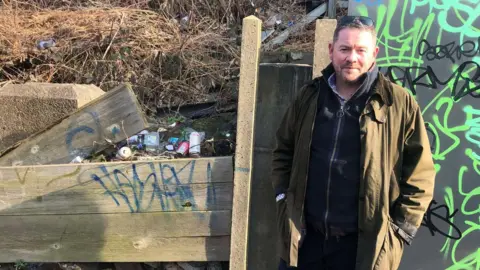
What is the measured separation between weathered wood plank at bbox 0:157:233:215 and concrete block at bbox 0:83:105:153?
0.44 meters

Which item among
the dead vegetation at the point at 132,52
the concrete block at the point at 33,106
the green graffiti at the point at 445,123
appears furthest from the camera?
the dead vegetation at the point at 132,52

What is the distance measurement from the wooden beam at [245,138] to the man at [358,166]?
901 mm

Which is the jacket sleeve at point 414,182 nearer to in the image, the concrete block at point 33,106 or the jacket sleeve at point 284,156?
the jacket sleeve at point 284,156

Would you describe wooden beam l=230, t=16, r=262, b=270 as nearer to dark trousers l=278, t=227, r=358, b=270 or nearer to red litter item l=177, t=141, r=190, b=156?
red litter item l=177, t=141, r=190, b=156

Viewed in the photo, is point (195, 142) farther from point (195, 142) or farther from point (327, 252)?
point (327, 252)

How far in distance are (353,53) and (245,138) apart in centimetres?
126

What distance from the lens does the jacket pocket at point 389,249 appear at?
2.15 meters

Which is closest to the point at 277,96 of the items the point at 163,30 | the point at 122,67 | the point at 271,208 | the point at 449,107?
the point at 271,208

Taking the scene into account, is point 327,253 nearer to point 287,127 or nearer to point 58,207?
point 287,127

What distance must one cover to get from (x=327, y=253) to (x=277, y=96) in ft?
4.91

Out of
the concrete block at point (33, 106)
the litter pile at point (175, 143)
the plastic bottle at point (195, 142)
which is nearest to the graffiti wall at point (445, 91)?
the litter pile at point (175, 143)

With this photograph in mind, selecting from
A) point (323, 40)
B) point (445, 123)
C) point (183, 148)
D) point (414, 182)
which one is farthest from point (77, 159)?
point (445, 123)

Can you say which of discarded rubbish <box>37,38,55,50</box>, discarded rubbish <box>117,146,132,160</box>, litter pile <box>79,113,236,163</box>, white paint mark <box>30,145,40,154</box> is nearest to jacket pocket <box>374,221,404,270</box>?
litter pile <box>79,113,236,163</box>

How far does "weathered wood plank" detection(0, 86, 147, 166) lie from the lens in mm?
3752
